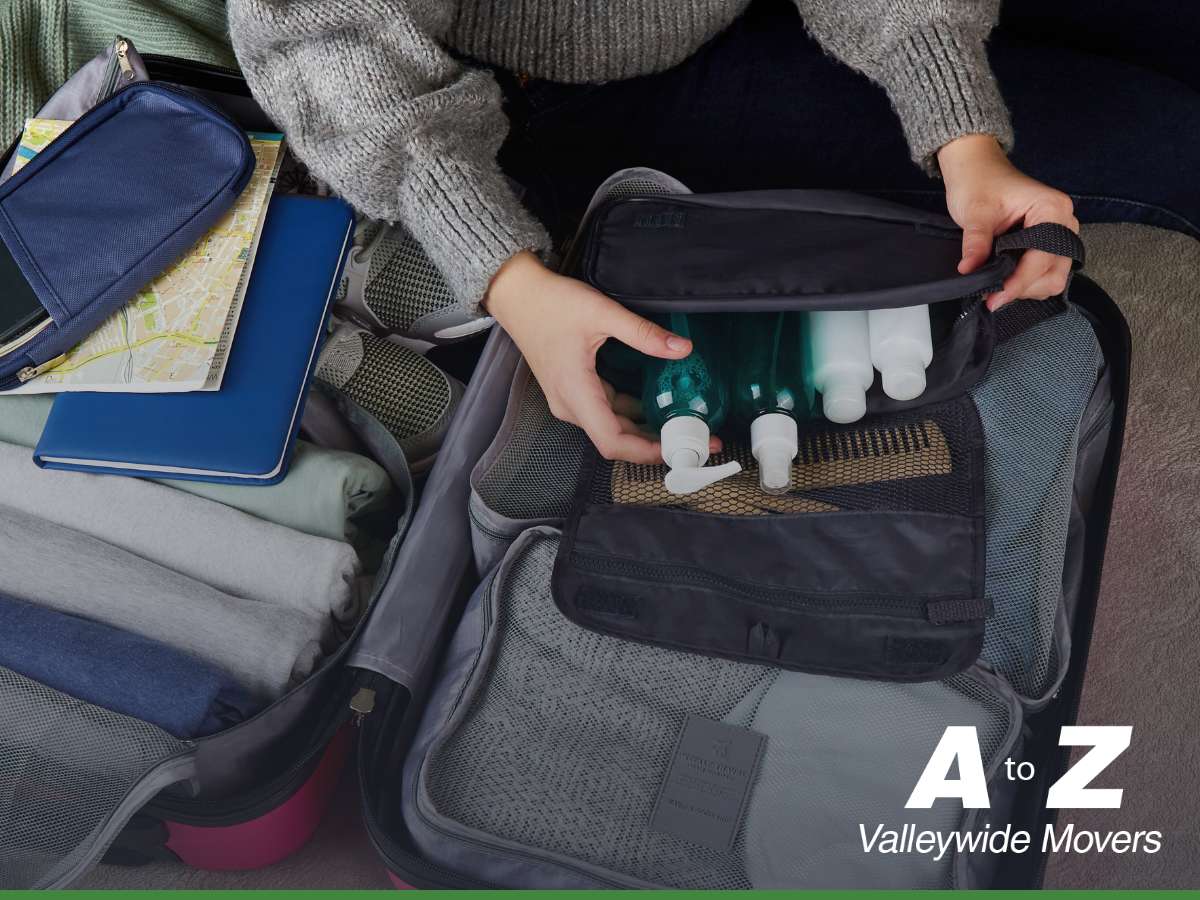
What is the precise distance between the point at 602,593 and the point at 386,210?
323 millimetres

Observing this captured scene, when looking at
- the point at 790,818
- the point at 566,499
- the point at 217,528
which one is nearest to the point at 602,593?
the point at 566,499

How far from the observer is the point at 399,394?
0.83 metres

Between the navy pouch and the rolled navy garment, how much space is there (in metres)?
0.21

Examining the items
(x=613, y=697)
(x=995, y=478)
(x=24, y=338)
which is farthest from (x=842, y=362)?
(x=24, y=338)

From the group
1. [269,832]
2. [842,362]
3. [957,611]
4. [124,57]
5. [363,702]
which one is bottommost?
[269,832]

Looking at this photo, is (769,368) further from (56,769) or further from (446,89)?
(56,769)

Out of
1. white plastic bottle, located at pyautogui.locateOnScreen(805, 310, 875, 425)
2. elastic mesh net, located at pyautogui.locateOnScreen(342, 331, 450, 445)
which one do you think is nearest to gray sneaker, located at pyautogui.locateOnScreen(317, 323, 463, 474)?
elastic mesh net, located at pyautogui.locateOnScreen(342, 331, 450, 445)

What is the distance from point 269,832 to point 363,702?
0.14 metres

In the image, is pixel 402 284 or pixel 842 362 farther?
pixel 402 284

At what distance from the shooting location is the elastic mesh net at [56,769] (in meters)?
0.59

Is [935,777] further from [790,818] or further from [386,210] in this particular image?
[386,210]

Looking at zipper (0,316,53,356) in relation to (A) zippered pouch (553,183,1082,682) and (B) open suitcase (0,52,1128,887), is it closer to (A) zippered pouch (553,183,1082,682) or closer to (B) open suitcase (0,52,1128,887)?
(B) open suitcase (0,52,1128,887)

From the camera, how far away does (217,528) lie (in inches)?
28.2

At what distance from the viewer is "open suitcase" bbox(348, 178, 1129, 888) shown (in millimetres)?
624
